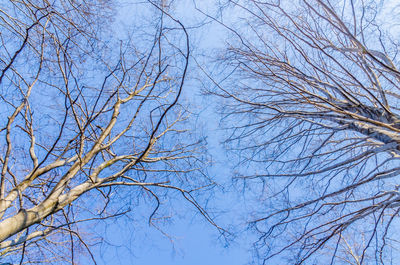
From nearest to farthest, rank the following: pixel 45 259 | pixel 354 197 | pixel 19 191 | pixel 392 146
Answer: pixel 19 191
pixel 392 146
pixel 354 197
pixel 45 259

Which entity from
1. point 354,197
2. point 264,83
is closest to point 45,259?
point 264,83

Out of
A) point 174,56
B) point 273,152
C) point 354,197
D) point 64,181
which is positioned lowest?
point 354,197

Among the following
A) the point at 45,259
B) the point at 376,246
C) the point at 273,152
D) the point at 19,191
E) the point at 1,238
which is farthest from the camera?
the point at 45,259

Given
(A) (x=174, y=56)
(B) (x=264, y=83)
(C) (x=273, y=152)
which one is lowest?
(C) (x=273, y=152)

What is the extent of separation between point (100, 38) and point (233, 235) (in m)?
3.54

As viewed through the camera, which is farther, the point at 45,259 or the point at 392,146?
the point at 45,259

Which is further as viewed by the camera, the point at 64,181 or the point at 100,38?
the point at 100,38

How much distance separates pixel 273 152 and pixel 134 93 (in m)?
2.65

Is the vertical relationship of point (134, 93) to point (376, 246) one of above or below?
above

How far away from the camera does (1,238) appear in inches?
68.4

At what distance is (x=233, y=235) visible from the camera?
3148mm

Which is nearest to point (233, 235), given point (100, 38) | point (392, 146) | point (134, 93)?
point (392, 146)

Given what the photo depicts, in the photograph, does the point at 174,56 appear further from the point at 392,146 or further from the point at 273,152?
the point at 392,146

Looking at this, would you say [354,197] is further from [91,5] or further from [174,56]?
[91,5]
